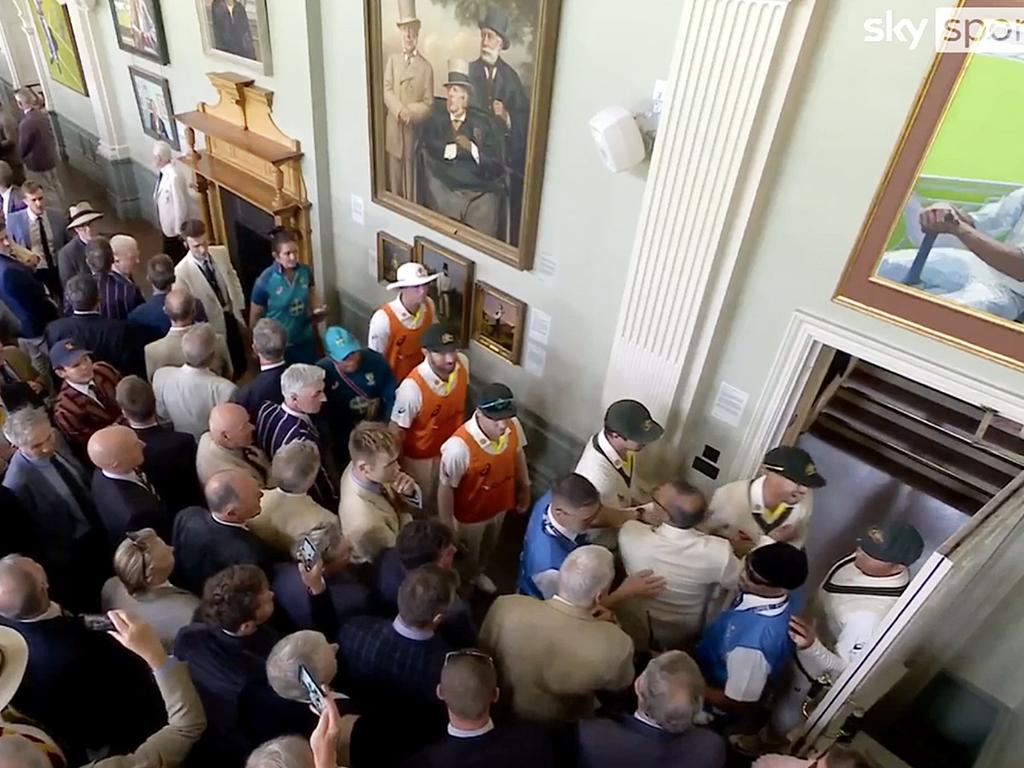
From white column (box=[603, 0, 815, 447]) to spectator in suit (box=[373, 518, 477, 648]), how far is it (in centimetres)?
162

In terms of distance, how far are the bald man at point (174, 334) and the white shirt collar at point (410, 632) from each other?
2.10 m

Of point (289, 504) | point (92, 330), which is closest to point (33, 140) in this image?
point (92, 330)

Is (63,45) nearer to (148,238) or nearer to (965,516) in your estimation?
(148,238)

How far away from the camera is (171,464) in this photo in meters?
3.26

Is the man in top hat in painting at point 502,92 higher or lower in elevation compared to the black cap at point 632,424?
higher

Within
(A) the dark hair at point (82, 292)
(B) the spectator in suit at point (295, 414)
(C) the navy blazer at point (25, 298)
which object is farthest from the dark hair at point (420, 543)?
(C) the navy blazer at point (25, 298)

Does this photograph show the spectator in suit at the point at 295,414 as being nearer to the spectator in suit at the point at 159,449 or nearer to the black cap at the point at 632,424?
the spectator in suit at the point at 159,449

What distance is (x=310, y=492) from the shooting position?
3564mm

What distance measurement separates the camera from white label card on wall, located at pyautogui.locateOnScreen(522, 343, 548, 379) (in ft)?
14.7

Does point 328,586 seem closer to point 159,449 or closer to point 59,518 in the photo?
point 159,449

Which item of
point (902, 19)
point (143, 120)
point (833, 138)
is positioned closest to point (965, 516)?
point (833, 138)

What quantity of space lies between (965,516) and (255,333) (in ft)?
16.3

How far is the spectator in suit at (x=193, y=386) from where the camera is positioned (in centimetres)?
354

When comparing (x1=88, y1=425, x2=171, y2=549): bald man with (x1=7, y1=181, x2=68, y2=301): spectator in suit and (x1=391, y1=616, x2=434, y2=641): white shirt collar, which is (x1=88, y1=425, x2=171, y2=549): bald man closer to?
(x1=391, y1=616, x2=434, y2=641): white shirt collar
